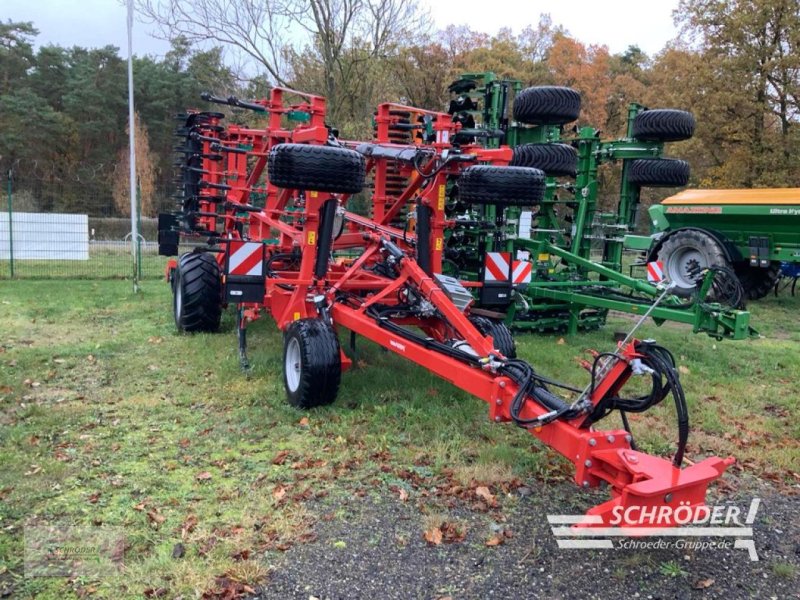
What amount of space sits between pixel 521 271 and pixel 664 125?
2839 millimetres

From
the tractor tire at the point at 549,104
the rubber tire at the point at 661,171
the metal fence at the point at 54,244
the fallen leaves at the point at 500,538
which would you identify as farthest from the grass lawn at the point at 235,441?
the metal fence at the point at 54,244

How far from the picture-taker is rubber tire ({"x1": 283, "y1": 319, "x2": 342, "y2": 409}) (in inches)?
191

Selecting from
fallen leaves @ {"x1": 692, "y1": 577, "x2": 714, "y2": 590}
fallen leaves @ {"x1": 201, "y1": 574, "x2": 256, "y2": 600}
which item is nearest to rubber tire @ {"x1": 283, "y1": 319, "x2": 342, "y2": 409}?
fallen leaves @ {"x1": 201, "y1": 574, "x2": 256, "y2": 600}

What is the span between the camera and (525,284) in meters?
7.76

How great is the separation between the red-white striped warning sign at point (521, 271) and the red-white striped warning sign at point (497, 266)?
75.9 inches

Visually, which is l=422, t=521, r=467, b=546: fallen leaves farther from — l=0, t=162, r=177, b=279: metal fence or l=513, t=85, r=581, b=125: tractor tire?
l=0, t=162, r=177, b=279: metal fence

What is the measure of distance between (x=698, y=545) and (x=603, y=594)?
0.72 m

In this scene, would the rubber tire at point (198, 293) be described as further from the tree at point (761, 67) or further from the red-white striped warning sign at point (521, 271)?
the tree at point (761, 67)

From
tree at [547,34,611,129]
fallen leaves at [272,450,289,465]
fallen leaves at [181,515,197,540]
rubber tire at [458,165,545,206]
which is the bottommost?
fallen leaves at [181,515,197,540]

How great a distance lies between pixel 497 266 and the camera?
573cm

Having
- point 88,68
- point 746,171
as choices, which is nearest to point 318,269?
point 746,171

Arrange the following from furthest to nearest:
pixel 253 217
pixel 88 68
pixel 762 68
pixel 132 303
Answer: pixel 88 68 < pixel 762 68 < pixel 132 303 < pixel 253 217

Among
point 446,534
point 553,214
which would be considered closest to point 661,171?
point 553,214

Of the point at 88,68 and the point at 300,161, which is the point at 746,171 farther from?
the point at 88,68
